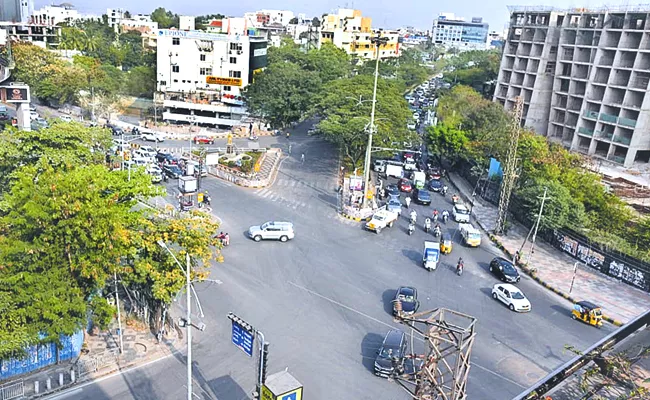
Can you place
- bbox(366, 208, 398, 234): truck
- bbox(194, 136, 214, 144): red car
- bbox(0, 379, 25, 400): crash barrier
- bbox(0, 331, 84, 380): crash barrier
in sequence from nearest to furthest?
bbox(0, 379, 25, 400): crash barrier
bbox(0, 331, 84, 380): crash barrier
bbox(366, 208, 398, 234): truck
bbox(194, 136, 214, 144): red car

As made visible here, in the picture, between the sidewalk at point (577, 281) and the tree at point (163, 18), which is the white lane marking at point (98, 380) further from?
the tree at point (163, 18)

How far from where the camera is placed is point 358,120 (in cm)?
4906

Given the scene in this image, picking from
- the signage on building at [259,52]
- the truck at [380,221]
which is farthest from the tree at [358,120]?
the signage on building at [259,52]

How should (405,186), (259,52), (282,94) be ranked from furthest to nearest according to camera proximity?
1. (259,52)
2. (282,94)
3. (405,186)

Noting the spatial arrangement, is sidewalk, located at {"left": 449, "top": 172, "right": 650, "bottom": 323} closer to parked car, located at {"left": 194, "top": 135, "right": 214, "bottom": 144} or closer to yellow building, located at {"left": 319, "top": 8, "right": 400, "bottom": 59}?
parked car, located at {"left": 194, "top": 135, "right": 214, "bottom": 144}

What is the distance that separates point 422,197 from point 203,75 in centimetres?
4099

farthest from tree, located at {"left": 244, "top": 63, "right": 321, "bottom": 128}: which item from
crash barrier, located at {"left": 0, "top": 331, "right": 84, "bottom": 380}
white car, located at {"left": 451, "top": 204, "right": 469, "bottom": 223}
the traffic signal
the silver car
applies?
the traffic signal

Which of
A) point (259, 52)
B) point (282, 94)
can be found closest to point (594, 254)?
point (282, 94)

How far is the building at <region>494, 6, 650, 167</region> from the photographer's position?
5919 cm

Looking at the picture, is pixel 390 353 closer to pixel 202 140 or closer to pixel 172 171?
pixel 172 171

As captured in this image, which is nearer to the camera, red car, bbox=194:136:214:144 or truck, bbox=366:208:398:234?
truck, bbox=366:208:398:234

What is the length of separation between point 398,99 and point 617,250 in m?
31.3

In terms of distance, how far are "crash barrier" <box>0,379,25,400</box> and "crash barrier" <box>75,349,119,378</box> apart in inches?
75.8

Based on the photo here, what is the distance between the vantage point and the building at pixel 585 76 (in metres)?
59.2
